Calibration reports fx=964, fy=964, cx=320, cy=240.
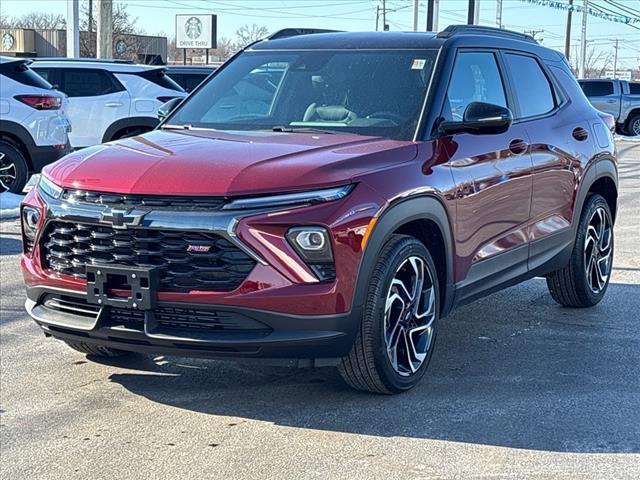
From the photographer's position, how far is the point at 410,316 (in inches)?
192

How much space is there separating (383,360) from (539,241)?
196 cm

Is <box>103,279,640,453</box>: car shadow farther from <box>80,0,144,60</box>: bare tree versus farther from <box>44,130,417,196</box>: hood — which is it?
<box>80,0,144,60</box>: bare tree

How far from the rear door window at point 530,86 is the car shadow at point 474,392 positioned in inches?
57.1

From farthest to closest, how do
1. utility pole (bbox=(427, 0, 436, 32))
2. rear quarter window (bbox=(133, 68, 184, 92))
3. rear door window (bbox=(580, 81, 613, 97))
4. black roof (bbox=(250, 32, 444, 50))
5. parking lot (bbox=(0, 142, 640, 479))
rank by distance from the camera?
utility pole (bbox=(427, 0, 436, 32)) → rear door window (bbox=(580, 81, 613, 97)) → rear quarter window (bbox=(133, 68, 184, 92)) → black roof (bbox=(250, 32, 444, 50)) → parking lot (bbox=(0, 142, 640, 479))

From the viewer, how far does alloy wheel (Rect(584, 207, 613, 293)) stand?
6.96 m

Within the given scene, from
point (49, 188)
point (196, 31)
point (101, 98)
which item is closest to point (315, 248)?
point (49, 188)

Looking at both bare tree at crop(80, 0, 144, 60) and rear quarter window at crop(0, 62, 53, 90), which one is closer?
rear quarter window at crop(0, 62, 53, 90)

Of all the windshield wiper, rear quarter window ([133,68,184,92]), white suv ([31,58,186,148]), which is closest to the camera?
the windshield wiper

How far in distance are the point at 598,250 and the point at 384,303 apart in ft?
10.3

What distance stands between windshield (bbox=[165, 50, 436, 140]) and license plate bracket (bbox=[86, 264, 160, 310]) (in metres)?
1.44

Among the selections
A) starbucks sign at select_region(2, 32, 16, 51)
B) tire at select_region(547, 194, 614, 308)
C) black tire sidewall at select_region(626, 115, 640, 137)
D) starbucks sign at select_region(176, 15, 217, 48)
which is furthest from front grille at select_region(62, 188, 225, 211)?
starbucks sign at select_region(2, 32, 16, 51)

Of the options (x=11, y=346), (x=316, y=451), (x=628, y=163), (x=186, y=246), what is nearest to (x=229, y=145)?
(x=186, y=246)

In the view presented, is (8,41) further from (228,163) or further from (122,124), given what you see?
(228,163)

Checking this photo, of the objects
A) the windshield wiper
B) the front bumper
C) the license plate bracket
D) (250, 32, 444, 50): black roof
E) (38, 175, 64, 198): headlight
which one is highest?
(250, 32, 444, 50): black roof
